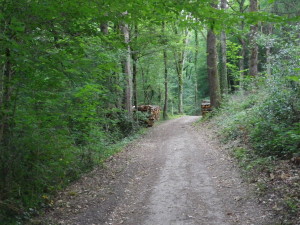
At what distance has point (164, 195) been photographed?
664 centimetres

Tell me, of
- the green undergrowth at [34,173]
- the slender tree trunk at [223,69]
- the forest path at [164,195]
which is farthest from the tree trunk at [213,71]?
the green undergrowth at [34,173]

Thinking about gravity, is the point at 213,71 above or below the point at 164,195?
above

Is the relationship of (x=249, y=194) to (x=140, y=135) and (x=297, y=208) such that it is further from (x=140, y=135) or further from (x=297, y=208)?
(x=140, y=135)

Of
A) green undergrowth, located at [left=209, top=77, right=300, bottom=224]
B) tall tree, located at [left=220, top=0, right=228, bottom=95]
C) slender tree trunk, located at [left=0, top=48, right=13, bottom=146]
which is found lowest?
green undergrowth, located at [left=209, top=77, right=300, bottom=224]

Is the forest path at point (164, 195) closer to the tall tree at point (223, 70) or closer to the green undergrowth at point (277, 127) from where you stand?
the green undergrowth at point (277, 127)

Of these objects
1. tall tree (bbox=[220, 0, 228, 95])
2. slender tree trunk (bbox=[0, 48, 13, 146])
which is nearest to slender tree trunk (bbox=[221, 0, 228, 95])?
tall tree (bbox=[220, 0, 228, 95])

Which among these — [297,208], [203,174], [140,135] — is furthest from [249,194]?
[140,135]

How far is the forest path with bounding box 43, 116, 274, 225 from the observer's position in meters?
5.44

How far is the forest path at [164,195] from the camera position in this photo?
5438 mm

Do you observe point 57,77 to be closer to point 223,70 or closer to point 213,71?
point 213,71

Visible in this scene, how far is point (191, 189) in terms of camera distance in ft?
22.6

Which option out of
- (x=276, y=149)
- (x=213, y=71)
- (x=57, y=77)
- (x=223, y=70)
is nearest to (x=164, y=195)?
(x=276, y=149)

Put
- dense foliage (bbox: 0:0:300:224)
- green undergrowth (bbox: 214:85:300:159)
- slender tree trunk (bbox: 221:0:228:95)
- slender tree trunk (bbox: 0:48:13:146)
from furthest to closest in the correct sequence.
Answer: slender tree trunk (bbox: 221:0:228:95) → green undergrowth (bbox: 214:85:300:159) → slender tree trunk (bbox: 0:48:13:146) → dense foliage (bbox: 0:0:300:224)

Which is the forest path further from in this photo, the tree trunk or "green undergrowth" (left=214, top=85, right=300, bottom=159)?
the tree trunk
